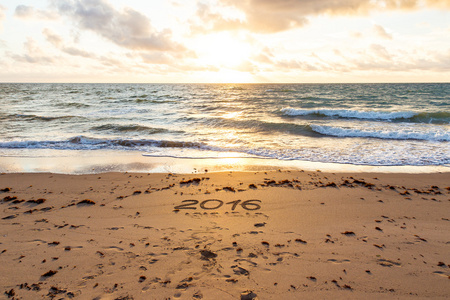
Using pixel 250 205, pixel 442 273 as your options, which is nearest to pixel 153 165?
pixel 250 205

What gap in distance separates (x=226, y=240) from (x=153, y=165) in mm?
5221

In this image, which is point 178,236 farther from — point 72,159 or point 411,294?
point 72,159

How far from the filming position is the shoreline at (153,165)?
7660 mm

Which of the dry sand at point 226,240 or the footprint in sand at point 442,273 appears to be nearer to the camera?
the dry sand at point 226,240

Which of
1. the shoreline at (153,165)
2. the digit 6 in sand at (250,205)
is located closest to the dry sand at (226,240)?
the digit 6 in sand at (250,205)

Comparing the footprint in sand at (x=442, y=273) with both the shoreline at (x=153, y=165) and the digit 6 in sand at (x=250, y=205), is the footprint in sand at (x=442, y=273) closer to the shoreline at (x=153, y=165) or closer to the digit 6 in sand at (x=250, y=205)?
the digit 6 in sand at (x=250, y=205)

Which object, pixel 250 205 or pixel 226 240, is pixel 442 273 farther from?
pixel 250 205

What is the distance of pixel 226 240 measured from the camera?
12.2ft

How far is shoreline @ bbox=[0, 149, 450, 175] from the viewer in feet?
25.1

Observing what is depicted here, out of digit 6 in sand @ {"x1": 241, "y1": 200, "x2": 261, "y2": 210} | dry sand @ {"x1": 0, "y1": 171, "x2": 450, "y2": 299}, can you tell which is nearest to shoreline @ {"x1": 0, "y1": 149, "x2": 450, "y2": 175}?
dry sand @ {"x1": 0, "y1": 171, "x2": 450, "y2": 299}

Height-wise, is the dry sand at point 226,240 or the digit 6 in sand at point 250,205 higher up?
the digit 6 in sand at point 250,205

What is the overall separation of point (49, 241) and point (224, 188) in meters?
3.43

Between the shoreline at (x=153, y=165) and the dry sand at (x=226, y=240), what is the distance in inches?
51.5

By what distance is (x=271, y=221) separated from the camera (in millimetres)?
4348
